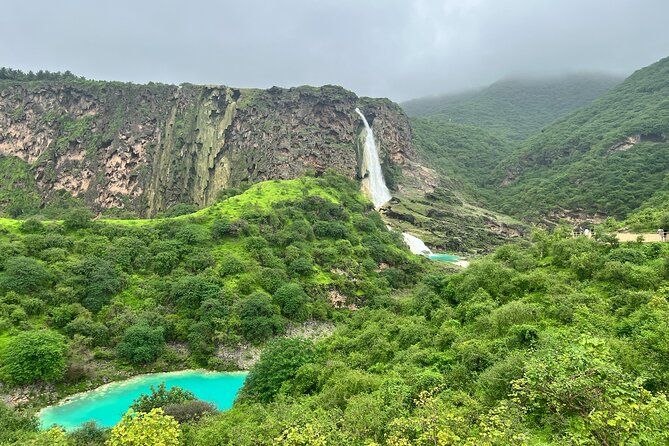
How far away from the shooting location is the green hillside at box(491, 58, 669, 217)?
309ft

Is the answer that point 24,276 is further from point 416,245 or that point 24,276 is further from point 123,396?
point 416,245

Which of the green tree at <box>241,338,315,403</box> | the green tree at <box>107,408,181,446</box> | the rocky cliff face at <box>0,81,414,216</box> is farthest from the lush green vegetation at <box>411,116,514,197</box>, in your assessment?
the green tree at <box>107,408,181,446</box>

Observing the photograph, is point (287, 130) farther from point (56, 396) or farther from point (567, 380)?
point (567, 380)

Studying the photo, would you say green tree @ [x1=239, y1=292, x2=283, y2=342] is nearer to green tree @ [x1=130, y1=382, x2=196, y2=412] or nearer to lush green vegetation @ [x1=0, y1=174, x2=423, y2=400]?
lush green vegetation @ [x1=0, y1=174, x2=423, y2=400]

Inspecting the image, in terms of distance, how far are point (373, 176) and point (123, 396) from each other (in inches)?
3487

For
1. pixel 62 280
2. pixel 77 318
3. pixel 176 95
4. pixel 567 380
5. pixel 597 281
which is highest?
pixel 176 95

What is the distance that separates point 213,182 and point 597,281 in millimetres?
100011

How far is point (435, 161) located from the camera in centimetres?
14875

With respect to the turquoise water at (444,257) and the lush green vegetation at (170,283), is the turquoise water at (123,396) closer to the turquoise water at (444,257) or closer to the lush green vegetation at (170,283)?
the lush green vegetation at (170,283)

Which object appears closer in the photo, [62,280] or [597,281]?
[597,281]

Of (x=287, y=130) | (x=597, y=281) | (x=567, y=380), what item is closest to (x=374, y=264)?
(x=597, y=281)

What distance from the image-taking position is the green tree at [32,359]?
33.0 m

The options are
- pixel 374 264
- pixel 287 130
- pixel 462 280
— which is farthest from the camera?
pixel 287 130

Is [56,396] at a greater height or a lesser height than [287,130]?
lesser
